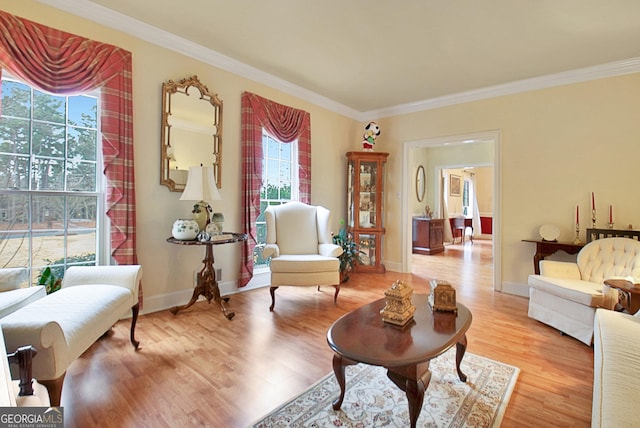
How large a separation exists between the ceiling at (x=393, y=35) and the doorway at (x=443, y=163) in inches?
33.2

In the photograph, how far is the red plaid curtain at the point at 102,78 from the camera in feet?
7.04

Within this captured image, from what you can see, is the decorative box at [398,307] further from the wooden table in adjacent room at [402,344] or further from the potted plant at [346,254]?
the potted plant at [346,254]

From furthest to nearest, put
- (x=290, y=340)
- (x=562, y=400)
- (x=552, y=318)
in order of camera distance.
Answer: (x=552, y=318)
(x=290, y=340)
(x=562, y=400)

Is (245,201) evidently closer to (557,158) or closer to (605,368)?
(605,368)

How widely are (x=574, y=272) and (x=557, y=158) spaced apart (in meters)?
1.50

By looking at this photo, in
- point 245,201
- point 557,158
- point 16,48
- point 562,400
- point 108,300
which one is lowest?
point 562,400

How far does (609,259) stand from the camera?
2768mm

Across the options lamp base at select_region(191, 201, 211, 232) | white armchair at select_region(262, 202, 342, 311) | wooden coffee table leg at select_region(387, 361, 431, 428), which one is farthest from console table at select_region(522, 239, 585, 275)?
lamp base at select_region(191, 201, 211, 232)

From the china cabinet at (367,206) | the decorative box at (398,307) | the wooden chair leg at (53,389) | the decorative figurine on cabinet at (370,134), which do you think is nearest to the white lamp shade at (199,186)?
the wooden chair leg at (53,389)

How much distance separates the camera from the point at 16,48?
6.95ft

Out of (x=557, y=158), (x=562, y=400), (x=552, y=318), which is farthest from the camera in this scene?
(x=557, y=158)

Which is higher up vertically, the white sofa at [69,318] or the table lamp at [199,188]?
the table lamp at [199,188]

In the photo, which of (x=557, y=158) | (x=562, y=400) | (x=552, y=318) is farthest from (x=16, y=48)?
(x=557, y=158)

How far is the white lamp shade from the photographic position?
2.79 m
